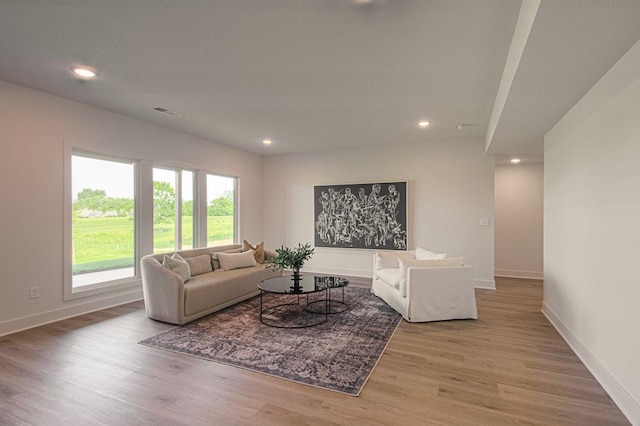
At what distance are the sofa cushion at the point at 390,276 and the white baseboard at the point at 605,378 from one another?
174 centimetres

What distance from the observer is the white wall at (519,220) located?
625cm

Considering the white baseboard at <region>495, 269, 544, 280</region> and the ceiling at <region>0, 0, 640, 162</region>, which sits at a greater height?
the ceiling at <region>0, 0, 640, 162</region>

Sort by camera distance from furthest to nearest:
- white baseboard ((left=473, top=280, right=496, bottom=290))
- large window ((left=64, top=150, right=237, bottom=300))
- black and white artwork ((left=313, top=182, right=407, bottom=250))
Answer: black and white artwork ((left=313, top=182, right=407, bottom=250)) → white baseboard ((left=473, top=280, right=496, bottom=290)) → large window ((left=64, top=150, right=237, bottom=300))

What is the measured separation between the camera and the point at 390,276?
168 inches

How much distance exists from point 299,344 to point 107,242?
3192mm

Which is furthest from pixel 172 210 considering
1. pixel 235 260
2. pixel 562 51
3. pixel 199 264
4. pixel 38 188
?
pixel 562 51

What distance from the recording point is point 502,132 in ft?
12.8

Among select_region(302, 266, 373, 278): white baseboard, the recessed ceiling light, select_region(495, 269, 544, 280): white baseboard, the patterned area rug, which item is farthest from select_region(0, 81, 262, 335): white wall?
select_region(495, 269, 544, 280): white baseboard

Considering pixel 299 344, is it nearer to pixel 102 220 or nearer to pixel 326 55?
pixel 326 55

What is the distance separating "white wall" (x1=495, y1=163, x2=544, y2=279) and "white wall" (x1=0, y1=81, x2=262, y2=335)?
687 centimetres

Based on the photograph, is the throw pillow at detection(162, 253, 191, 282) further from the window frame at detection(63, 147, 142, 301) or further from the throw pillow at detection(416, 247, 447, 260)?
the throw pillow at detection(416, 247, 447, 260)

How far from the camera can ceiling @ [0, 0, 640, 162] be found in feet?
6.57

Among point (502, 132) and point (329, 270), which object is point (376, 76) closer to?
point (502, 132)

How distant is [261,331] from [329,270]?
11.0 feet
